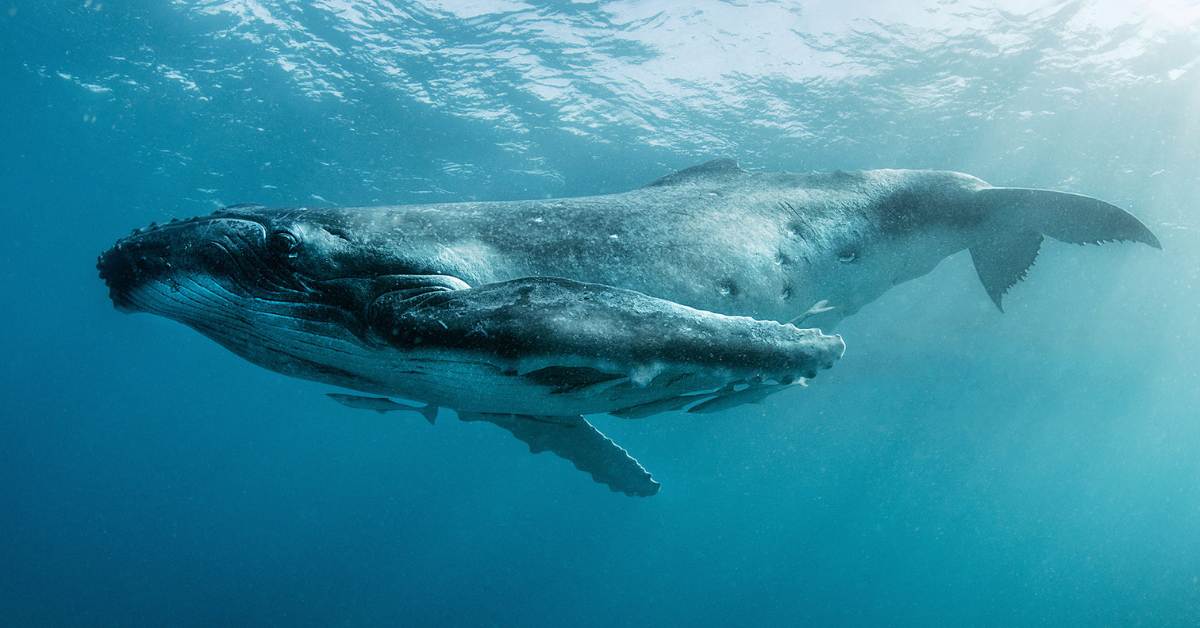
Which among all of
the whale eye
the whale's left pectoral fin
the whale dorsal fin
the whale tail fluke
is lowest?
the whale's left pectoral fin

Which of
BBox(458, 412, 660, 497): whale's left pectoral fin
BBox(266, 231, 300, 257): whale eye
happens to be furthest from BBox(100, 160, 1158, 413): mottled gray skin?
BBox(458, 412, 660, 497): whale's left pectoral fin

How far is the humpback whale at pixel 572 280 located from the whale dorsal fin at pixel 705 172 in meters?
0.02

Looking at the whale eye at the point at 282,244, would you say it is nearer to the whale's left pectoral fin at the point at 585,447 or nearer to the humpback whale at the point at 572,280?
the humpback whale at the point at 572,280

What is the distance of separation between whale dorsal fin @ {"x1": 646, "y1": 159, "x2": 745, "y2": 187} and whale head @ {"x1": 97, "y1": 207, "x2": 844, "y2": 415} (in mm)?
2071

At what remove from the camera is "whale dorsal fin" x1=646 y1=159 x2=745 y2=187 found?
5.05 metres

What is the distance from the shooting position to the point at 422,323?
101 inches

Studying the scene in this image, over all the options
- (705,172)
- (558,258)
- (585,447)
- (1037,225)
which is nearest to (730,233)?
(705,172)

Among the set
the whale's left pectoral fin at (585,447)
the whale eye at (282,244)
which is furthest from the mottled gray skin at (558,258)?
the whale's left pectoral fin at (585,447)

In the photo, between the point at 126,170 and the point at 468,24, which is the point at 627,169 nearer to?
the point at 468,24

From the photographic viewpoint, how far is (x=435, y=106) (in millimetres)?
19312

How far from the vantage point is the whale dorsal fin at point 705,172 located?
16.6 ft

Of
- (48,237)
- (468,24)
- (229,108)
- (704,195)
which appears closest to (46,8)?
(229,108)

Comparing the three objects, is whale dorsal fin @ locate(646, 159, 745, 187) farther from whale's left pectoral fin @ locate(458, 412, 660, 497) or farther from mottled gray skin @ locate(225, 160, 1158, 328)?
whale's left pectoral fin @ locate(458, 412, 660, 497)

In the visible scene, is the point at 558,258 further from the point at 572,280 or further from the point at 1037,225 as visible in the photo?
the point at 1037,225
